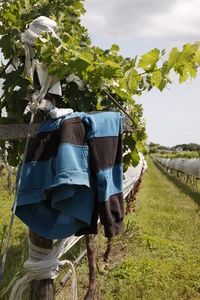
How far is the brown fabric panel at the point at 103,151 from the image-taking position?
1.54 meters

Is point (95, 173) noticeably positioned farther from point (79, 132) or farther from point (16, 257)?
point (16, 257)

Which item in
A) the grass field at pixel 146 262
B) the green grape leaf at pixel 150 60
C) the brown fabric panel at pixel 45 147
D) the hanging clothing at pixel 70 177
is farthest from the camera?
the grass field at pixel 146 262

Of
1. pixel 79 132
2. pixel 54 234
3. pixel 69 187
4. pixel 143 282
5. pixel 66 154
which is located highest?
pixel 79 132

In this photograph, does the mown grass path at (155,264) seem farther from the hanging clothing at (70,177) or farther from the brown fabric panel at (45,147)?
the brown fabric panel at (45,147)

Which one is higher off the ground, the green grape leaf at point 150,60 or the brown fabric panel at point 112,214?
A: the green grape leaf at point 150,60

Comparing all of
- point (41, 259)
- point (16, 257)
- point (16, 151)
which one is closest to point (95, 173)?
point (41, 259)

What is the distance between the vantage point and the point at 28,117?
210 cm

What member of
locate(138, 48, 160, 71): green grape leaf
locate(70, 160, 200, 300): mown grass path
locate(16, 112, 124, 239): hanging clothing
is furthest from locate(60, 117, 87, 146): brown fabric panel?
locate(70, 160, 200, 300): mown grass path

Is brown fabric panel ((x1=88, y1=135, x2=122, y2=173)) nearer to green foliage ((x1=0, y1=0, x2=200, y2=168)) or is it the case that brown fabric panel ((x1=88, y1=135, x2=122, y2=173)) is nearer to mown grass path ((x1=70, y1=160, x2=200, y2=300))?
green foliage ((x1=0, y1=0, x2=200, y2=168))

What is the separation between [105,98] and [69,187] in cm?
93

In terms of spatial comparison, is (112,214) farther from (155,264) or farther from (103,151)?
(155,264)

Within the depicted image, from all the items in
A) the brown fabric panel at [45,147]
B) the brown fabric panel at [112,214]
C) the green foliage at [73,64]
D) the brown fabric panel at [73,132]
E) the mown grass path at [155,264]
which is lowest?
the mown grass path at [155,264]

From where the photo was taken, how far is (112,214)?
165 centimetres

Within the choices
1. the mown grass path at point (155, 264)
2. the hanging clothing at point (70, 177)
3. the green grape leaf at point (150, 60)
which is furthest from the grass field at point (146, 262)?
the green grape leaf at point (150, 60)
